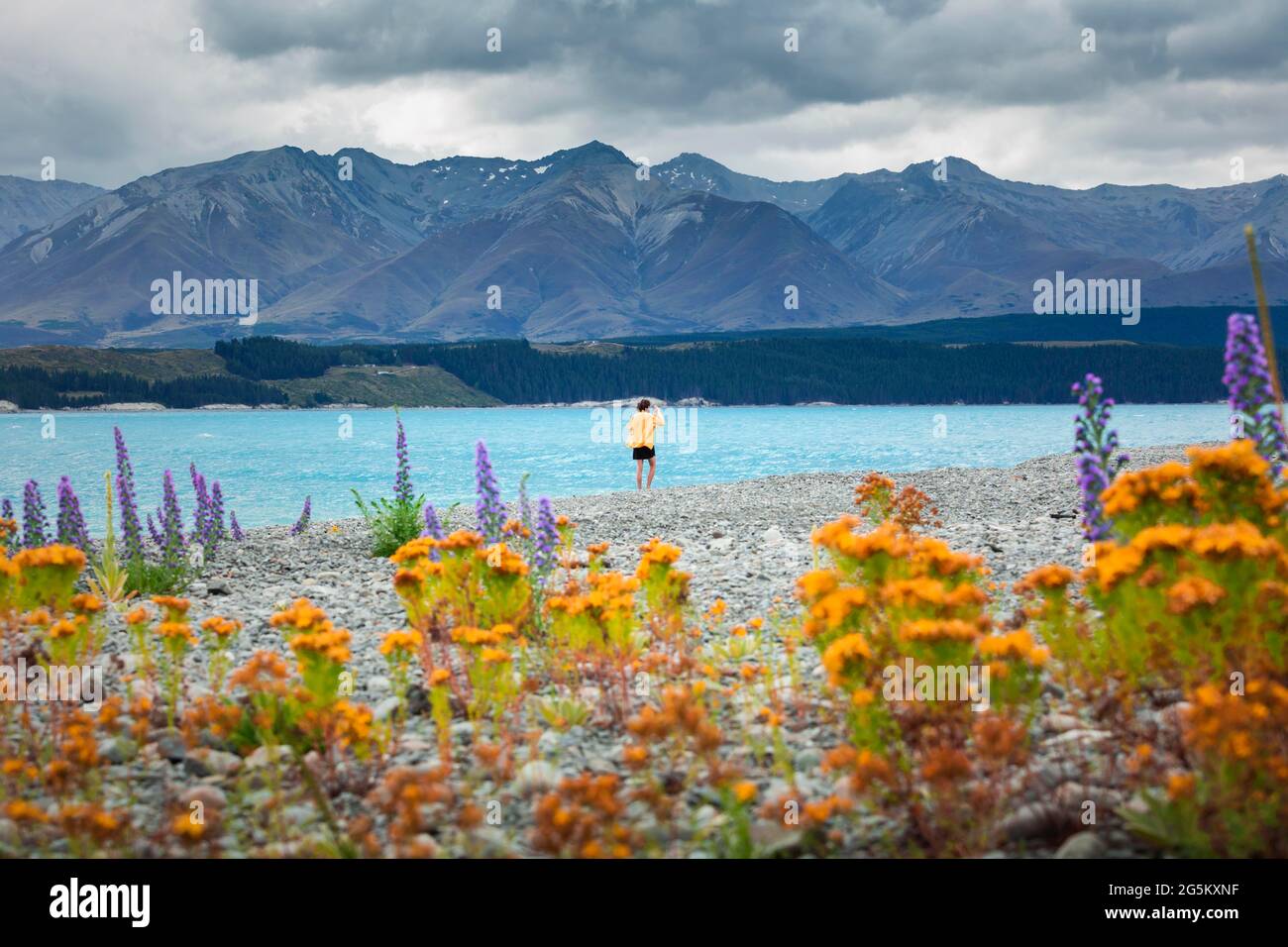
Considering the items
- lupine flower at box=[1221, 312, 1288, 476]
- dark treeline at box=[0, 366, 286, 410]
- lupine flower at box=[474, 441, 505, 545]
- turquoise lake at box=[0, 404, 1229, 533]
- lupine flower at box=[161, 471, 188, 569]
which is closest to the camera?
lupine flower at box=[1221, 312, 1288, 476]

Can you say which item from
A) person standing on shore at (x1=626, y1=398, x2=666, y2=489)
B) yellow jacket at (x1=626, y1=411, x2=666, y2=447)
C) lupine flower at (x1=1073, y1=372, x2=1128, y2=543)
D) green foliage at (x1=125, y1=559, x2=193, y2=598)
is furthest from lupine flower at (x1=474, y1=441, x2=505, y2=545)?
yellow jacket at (x1=626, y1=411, x2=666, y2=447)

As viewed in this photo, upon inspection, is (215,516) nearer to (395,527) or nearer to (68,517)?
(395,527)

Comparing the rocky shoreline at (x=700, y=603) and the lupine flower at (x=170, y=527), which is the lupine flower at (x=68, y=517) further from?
the rocky shoreline at (x=700, y=603)

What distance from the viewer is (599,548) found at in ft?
29.1

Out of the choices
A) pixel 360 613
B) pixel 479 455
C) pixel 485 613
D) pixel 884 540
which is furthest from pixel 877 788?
pixel 360 613

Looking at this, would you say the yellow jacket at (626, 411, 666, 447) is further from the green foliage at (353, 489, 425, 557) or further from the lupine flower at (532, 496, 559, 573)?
the lupine flower at (532, 496, 559, 573)

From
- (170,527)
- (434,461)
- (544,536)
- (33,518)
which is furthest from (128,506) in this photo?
(434,461)

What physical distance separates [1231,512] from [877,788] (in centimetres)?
261

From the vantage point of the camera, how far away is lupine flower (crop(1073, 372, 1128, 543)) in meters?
7.18

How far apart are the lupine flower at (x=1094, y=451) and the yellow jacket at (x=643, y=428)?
72.8 ft

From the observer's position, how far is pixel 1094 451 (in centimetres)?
725

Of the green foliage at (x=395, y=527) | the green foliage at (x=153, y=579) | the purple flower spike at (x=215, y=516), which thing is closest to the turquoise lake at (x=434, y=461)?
the purple flower spike at (x=215, y=516)

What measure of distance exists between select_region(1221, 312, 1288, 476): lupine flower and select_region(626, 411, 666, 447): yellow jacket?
75.8 feet

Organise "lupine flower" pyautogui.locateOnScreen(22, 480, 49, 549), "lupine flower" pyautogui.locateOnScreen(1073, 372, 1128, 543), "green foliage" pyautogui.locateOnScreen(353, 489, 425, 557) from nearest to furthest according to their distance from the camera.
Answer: "lupine flower" pyautogui.locateOnScreen(1073, 372, 1128, 543) < "lupine flower" pyautogui.locateOnScreen(22, 480, 49, 549) < "green foliage" pyautogui.locateOnScreen(353, 489, 425, 557)
